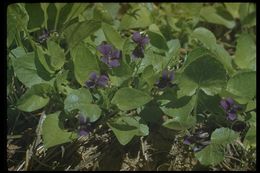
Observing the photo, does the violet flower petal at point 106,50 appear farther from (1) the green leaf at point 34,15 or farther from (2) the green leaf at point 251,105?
(2) the green leaf at point 251,105

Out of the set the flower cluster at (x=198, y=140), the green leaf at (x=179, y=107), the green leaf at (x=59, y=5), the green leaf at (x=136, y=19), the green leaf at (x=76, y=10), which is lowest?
the flower cluster at (x=198, y=140)

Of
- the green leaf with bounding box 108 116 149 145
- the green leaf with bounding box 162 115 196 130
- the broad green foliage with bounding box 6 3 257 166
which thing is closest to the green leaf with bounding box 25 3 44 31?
the broad green foliage with bounding box 6 3 257 166

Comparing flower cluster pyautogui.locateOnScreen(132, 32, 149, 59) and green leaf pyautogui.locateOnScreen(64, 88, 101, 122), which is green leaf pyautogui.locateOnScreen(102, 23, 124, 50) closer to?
flower cluster pyautogui.locateOnScreen(132, 32, 149, 59)

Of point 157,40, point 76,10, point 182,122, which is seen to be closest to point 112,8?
point 76,10

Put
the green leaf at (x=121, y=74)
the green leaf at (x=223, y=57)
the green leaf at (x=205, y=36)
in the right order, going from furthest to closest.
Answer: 1. the green leaf at (x=205, y=36)
2. the green leaf at (x=223, y=57)
3. the green leaf at (x=121, y=74)

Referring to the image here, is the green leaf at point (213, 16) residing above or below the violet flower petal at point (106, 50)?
below

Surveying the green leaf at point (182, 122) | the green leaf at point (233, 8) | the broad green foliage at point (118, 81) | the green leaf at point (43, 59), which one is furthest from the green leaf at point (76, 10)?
the green leaf at point (233, 8)
